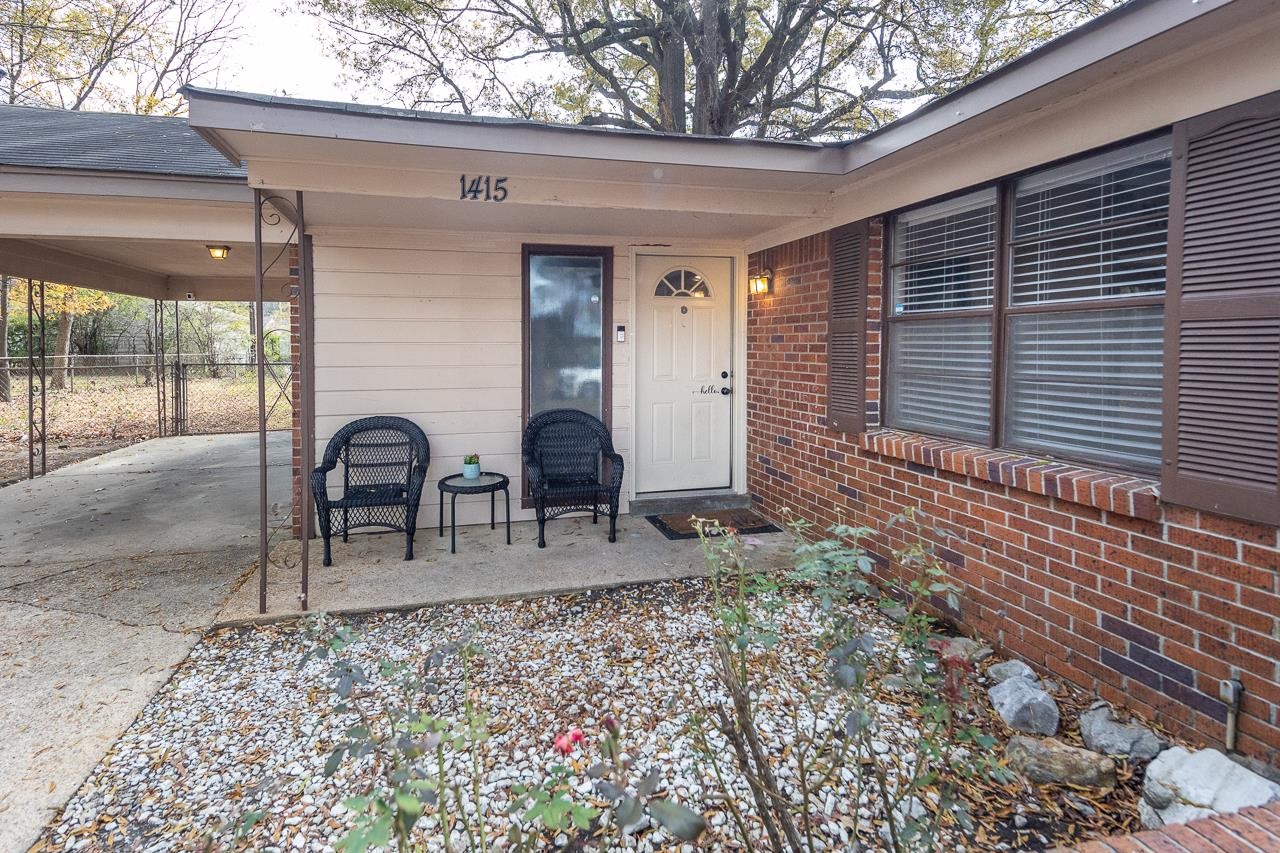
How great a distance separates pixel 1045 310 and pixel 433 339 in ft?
12.7

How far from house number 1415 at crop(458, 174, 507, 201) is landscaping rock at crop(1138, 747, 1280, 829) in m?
3.64

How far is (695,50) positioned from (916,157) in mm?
5854

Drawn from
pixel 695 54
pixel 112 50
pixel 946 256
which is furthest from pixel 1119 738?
pixel 112 50

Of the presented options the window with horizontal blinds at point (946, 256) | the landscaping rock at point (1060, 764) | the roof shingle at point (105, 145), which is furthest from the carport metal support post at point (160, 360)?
the landscaping rock at point (1060, 764)

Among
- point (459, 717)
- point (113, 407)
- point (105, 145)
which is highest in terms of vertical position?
point (105, 145)

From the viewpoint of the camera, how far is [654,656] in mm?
3041

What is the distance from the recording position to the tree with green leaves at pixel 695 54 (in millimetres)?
7941

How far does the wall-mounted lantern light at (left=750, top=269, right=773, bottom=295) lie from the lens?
510cm

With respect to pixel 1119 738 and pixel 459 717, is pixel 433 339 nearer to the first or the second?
pixel 459 717

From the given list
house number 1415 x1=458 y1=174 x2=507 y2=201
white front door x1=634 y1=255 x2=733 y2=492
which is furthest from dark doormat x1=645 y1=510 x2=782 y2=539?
house number 1415 x1=458 y1=174 x2=507 y2=201

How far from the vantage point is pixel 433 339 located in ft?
16.3

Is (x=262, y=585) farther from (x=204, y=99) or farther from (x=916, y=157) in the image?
(x=916, y=157)

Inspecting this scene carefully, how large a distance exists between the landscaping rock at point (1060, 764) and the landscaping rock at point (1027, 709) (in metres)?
0.14

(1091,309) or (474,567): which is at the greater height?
(1091,309)
